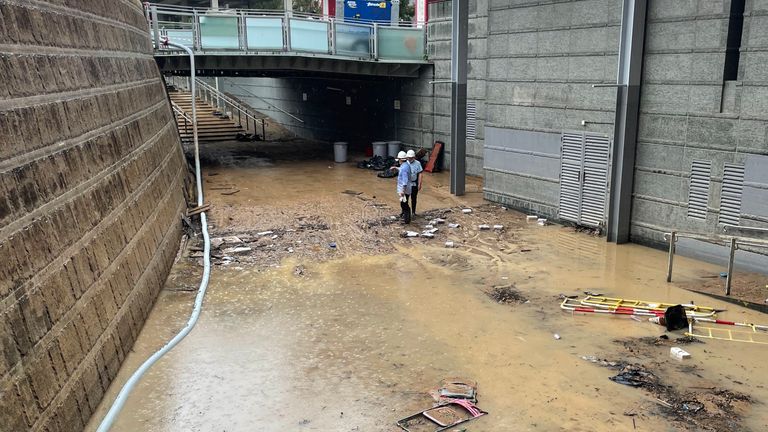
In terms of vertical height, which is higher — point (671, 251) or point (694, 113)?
point (694, 113)

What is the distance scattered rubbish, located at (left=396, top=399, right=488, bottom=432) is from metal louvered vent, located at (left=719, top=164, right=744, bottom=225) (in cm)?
644

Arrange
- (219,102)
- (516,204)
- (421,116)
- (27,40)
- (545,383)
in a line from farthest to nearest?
(219,102), (421,116), (516,204), (545,383), (27,40)

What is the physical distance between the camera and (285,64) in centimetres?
1905

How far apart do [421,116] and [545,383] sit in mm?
15494

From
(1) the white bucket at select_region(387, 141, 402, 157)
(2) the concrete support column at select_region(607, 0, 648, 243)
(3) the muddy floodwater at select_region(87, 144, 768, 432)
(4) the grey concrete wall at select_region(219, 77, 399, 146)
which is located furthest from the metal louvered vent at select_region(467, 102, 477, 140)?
(2) the concrete support column at select_region(607, 0, 648, 243)

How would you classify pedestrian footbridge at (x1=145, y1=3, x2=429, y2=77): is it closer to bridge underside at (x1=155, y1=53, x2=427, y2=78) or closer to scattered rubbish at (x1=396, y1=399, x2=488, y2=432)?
bridge underside at (x1=155, y1=53, x2=427, y2=78)

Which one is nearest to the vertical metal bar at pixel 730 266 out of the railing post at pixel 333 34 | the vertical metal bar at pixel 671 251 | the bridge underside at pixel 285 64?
the vertical metal bar at pixel 671 251

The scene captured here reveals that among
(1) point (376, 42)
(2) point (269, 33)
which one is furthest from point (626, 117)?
(2) point (269, 33)

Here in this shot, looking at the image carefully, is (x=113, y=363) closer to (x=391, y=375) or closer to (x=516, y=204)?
(x=391, y=375)

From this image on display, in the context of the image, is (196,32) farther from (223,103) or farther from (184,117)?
(223,103)

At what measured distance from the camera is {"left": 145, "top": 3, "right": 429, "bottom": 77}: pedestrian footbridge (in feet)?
58.0

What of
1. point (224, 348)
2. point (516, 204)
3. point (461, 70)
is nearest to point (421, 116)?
point (461, 70)

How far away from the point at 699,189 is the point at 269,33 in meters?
13.1

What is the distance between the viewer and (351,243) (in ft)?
38.1
